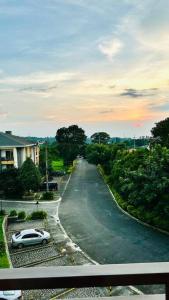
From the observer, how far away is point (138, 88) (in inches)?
249

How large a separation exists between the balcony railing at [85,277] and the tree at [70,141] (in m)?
28.6

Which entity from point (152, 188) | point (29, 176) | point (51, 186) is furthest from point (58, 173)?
point (152, 188)

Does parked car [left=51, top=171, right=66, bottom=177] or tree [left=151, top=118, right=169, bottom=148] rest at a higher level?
tree [left=151, top=118, right=169, bottom=148]

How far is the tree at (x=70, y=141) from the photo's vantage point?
29828 mm

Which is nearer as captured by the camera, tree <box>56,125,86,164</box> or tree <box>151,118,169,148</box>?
tree <box>151,118,169,148</box>

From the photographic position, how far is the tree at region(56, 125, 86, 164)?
29828 millimetres

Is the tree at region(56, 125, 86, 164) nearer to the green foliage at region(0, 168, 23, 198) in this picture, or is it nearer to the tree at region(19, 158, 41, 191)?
the tree at region(19, 158, 41, 191)

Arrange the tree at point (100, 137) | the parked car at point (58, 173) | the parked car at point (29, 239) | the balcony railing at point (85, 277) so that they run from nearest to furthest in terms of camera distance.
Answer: the balcony railing at point (85, 277)
the parked car at point (29, 239)
the parked car at point (58, 173)
the tree at point (100, 137)

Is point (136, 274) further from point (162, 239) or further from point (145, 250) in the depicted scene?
point (162, 239)

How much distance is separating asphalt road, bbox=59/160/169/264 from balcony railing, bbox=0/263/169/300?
26.9 feet

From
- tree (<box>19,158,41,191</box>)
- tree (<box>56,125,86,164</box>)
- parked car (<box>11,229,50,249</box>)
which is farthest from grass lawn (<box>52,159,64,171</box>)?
parked car (<box>11,229,50,249</box>)

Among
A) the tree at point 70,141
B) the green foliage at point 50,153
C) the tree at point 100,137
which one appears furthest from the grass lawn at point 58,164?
the tree at point 100,137

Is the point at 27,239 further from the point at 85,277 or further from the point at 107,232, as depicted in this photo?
the point at 85,277

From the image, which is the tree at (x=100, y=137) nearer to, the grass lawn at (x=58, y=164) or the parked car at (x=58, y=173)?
the grass lawn at (x=58, y=164)
